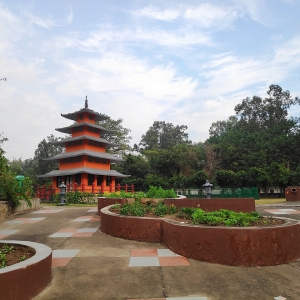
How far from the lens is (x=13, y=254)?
435cm

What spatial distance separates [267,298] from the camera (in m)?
3.69

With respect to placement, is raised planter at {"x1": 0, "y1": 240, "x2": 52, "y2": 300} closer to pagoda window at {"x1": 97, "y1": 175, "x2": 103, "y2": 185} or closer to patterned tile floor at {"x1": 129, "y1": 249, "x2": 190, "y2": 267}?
patterned tile floor at {"x1": 129, "y1": 249, "x2": 190, "y2": 267}

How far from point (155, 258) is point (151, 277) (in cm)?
93

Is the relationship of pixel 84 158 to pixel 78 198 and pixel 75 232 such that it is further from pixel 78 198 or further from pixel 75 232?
pixel 75 232

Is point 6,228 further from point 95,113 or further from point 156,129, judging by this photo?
point 156,129

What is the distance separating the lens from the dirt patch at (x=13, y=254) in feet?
12.9

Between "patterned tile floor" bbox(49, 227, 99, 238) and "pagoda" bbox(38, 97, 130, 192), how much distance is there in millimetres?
23391

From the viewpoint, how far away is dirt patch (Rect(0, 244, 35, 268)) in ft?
12.9

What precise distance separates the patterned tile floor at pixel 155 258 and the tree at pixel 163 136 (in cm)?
7130

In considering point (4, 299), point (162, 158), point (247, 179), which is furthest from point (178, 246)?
point (162, 158)

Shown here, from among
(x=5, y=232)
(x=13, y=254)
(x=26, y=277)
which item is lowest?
(x=5, y=232)

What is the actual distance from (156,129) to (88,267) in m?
87.3

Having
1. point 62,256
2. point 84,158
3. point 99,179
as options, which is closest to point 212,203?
point 62,256

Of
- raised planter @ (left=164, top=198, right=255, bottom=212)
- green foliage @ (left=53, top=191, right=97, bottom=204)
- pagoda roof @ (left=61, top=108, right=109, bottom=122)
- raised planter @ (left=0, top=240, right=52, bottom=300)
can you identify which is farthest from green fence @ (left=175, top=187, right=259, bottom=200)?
raised planter @ (left=0, top=240, right=52, bottom=300)
